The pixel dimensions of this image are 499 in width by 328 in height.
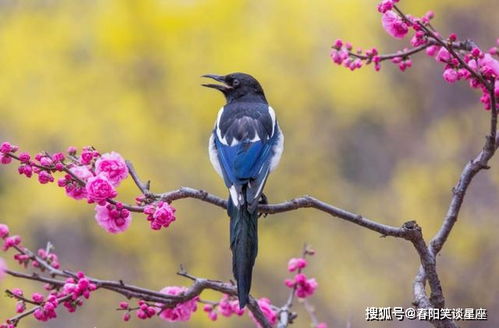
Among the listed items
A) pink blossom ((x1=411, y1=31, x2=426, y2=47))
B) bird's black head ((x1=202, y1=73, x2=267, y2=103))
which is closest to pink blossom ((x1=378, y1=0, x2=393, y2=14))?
pink blossom ((x1=411, y1=31, x2=426, y2=47))

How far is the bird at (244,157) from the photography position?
243 cm

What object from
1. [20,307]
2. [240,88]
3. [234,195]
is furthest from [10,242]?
[240,88]

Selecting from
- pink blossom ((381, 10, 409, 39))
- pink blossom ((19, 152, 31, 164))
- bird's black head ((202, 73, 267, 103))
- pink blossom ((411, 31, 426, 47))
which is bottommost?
pink blossom ((19, 152, 31, 164))

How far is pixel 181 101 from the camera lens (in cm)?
869

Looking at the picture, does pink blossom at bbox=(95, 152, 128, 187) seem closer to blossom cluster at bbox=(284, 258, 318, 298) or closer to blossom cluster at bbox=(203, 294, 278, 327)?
blossom cluster at bbox=(203, 294, 278, 327)

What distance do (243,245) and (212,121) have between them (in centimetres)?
588

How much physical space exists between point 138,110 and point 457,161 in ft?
11.8

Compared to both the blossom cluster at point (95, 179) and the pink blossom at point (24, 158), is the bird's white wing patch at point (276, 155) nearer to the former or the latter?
the blossom cluster at point (95, 179)

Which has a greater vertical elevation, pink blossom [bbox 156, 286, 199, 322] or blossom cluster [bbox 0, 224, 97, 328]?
pink blossom [bbox 156, 286, 199, 322]

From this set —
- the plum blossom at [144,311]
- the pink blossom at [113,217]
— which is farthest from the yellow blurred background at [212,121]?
the pink blossom at [113,217]

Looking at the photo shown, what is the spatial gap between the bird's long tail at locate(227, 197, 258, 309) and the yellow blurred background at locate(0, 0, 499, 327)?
4.83m

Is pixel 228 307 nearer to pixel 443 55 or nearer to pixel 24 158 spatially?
pixel 24 158

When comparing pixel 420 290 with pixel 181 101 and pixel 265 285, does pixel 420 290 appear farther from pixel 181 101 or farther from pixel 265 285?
pixel 181 101

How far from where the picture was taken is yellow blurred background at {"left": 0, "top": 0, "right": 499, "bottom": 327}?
305 inches
